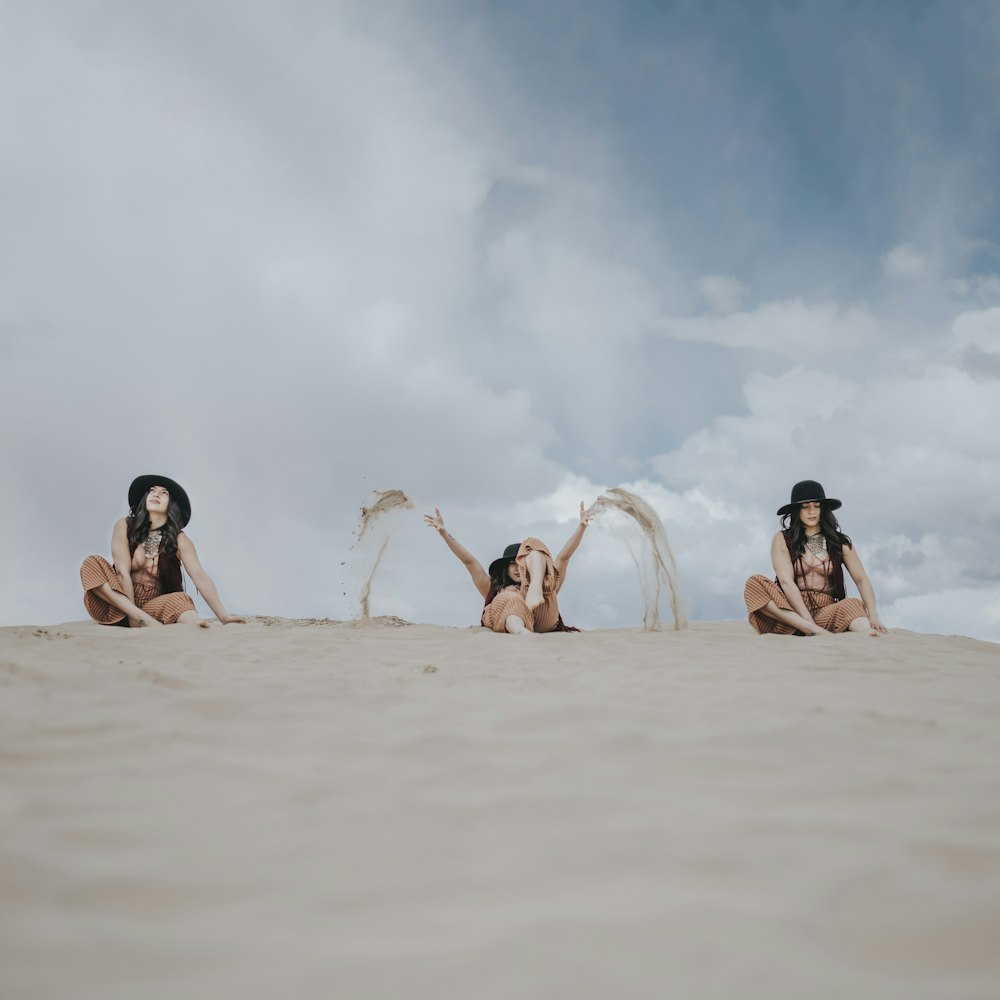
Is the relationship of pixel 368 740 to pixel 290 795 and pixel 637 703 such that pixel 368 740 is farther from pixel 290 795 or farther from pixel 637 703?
pixel 637 703

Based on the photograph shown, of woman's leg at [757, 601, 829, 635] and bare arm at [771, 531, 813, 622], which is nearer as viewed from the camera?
woman's leg at [757, 601, 829, 635]

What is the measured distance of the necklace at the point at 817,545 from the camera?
7680 millimetres

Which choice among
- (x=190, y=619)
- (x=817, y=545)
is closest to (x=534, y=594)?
(x=817, y=545)

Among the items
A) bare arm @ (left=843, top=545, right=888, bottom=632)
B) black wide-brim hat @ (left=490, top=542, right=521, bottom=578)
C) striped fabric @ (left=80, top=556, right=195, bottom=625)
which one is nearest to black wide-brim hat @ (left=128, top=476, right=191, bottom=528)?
striped fabric @ (left=80, top=556, right=195, bottom=625)

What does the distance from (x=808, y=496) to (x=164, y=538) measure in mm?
6796

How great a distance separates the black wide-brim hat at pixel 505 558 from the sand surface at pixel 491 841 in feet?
16.3

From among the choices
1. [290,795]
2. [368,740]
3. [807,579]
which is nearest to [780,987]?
[290,795]

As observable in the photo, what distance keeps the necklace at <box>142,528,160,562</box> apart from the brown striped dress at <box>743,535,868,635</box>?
20.4 feet

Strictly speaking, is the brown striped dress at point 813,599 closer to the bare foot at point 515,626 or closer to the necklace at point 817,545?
the necklace at point 817,545

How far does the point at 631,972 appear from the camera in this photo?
1.40m

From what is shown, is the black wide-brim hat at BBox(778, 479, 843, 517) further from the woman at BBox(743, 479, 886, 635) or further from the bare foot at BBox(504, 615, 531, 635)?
the bare foot at BBox(504, 615, 531, 635)

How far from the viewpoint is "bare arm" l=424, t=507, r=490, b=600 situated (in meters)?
9.05

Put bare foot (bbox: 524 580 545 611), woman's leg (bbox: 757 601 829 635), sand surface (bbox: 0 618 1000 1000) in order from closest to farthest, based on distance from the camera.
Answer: sand surface (bbox: 0 618 1000 1000) → woman's leg (bbox: 757 601 829 635) → bare foot (bbox: 524 580 545 611)

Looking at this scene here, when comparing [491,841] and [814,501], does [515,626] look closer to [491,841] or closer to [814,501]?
[814,501]
